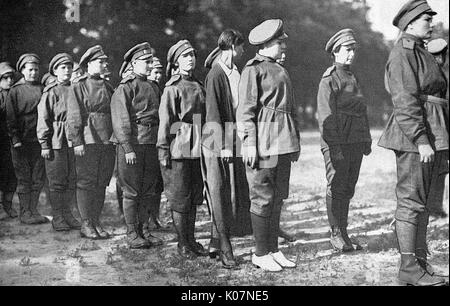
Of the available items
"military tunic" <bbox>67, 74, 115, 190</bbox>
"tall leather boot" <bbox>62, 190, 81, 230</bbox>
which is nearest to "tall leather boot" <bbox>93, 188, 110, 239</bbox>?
"military tunic" <bbox>67, 74, 115, 190</bbox>

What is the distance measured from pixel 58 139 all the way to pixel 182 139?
1.62 meters

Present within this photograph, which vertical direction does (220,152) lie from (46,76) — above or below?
below

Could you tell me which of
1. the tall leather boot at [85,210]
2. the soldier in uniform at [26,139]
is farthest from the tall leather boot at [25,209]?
the tall leather boot at [85,210]

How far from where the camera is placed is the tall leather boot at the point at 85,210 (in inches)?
221

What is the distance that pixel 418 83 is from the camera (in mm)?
4262

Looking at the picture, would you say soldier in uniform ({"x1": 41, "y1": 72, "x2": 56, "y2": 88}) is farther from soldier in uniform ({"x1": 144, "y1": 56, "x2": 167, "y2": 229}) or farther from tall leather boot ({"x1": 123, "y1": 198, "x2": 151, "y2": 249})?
tall leather boot ({"x1": 123, "y1": 198, "x2": 151, "y2": 249})

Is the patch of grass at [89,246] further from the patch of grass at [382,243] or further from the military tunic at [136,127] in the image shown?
the patch of grass at [382,243]

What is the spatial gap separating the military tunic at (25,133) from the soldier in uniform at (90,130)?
605 mm

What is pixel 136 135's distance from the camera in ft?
17.6

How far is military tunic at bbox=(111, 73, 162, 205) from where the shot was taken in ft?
17.5
